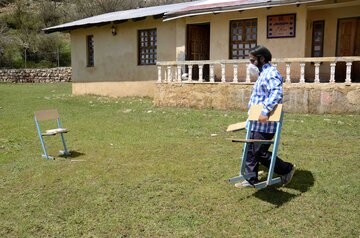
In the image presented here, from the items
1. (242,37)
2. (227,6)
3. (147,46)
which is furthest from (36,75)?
(227,6)

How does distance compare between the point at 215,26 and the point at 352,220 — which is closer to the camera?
the point at 352,220

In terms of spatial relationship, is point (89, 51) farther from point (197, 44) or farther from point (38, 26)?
point (38, 26)

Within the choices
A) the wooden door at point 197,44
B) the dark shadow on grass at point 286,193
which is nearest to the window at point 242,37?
the wooden door at point 197,44

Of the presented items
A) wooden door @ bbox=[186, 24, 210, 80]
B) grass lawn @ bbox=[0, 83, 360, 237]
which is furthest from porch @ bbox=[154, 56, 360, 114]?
grass lawn @ bbox=[0, 83, 360, 237]

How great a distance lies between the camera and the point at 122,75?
17734 millimetres

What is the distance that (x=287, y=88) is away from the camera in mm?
10422

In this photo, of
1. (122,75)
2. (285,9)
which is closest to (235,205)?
(285,9)

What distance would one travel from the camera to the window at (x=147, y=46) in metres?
16.7

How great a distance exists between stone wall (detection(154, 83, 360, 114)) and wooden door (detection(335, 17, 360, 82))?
3895mm

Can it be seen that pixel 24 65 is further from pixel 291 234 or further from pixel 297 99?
pixel 291 234

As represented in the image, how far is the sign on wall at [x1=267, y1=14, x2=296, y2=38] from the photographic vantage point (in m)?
12.6

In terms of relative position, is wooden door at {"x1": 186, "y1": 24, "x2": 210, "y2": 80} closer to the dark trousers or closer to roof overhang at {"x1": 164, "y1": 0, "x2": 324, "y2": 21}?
roof overhang at {"x1": 164, "y1": 0, "x2": 324, "y2": 21}

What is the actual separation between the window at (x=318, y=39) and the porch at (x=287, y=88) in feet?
2.02

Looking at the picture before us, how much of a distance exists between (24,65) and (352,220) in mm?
34039
